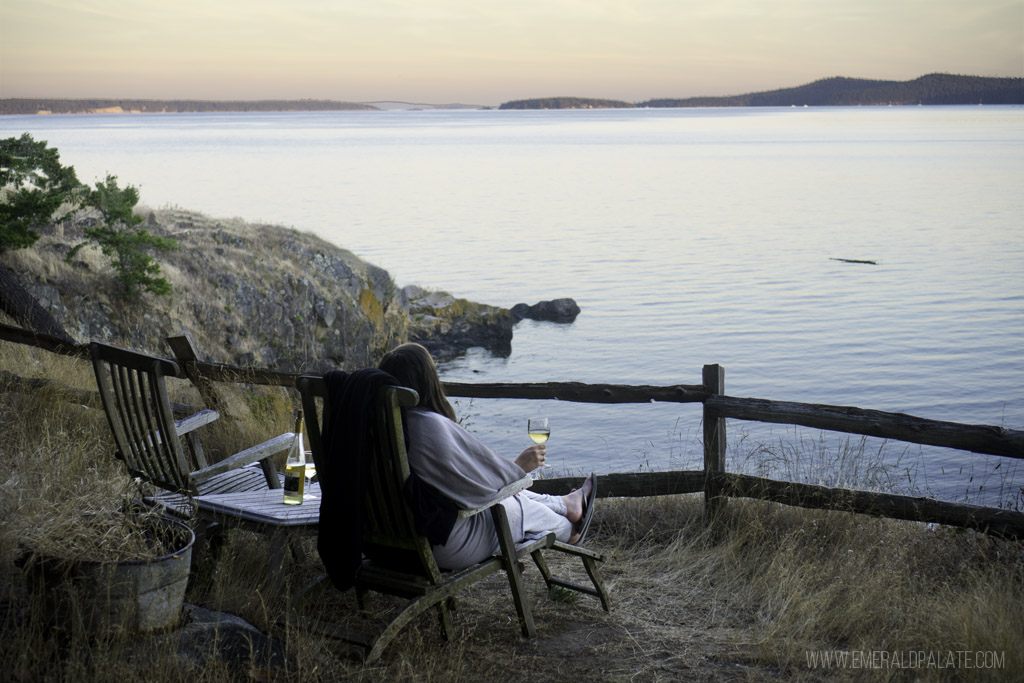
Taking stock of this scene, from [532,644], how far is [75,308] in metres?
12.5

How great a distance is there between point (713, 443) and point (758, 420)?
1.26 feet

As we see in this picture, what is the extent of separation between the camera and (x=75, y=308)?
14375mm

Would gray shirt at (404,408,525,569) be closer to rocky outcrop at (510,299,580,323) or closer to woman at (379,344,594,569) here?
woman at (379,344,594,569)

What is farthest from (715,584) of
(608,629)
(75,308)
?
(75,308)

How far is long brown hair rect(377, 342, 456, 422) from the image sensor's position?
3947 millimetres

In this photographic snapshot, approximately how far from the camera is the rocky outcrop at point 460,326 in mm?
27625

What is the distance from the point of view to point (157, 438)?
4.99 metres

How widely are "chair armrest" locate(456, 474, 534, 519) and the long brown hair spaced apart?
0.45 m

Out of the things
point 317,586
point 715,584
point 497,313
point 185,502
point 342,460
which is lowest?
point 497,313

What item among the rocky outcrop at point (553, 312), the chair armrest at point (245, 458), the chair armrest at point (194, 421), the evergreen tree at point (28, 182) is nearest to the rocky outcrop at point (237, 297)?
the evergreen tree at point (28, 182)

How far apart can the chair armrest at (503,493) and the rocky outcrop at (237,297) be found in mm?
10720

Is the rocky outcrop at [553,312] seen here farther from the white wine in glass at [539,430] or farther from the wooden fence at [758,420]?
the white wine in glass at [539,430]

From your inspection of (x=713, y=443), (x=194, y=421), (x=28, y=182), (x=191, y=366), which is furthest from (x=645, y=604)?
(x=28, y=182)

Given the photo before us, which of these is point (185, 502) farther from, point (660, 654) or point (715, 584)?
point (715, 584)
